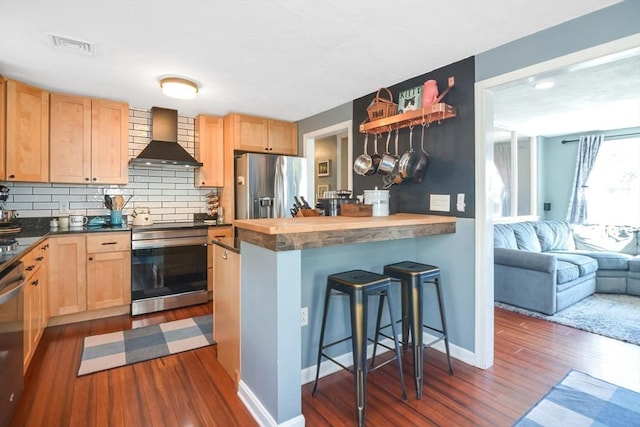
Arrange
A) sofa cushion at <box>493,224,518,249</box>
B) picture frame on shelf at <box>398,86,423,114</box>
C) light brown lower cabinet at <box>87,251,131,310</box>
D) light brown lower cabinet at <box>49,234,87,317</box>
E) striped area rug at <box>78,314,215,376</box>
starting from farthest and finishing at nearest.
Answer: sofa cushion at <box>493,224,518,249</box> → light brown lower cabinet at <box>87,251,131,310</box> → light brown lower cabinet at <box>49,234,87,317</box> → picture frame on shelf at <box>398,86,423,114</box> → striped area rug at <box>78,314,215,376</box>

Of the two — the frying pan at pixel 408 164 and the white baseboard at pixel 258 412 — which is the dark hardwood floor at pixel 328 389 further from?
the frying pan at pixel 408 164

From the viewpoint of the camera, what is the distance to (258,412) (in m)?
1.84

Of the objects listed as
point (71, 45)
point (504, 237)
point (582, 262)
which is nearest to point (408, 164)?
point (504, 237)

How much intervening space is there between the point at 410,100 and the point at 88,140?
130 inches

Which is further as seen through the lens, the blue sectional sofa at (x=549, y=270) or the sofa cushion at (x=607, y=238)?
the sofa cushion at (x=607, y=238)

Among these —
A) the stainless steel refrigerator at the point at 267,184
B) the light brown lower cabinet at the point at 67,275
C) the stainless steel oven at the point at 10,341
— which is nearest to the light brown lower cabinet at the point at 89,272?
the light brown lower cabinet at the point at 67,275

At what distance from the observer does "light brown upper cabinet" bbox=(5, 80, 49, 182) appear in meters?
2.94

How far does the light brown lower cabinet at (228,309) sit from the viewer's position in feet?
7.04

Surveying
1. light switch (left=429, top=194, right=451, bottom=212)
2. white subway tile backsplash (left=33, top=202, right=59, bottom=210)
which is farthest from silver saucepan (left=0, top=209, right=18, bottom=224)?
light switch (left=429, top=194, right=451, bottom=212)

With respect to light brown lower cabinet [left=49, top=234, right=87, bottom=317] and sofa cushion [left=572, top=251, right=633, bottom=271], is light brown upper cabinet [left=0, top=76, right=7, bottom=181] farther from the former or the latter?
sofa cushion [left=572, top=251, right=633, bottom=271]

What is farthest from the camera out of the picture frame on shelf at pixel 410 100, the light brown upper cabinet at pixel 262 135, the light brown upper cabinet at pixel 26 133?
the light brown upper cabinet at pixel 262 135

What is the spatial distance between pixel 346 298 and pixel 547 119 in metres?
4.12

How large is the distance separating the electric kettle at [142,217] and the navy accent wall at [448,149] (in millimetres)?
2712

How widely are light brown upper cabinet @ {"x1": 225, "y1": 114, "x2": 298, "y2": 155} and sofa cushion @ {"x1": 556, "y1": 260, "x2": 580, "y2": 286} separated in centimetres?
341
